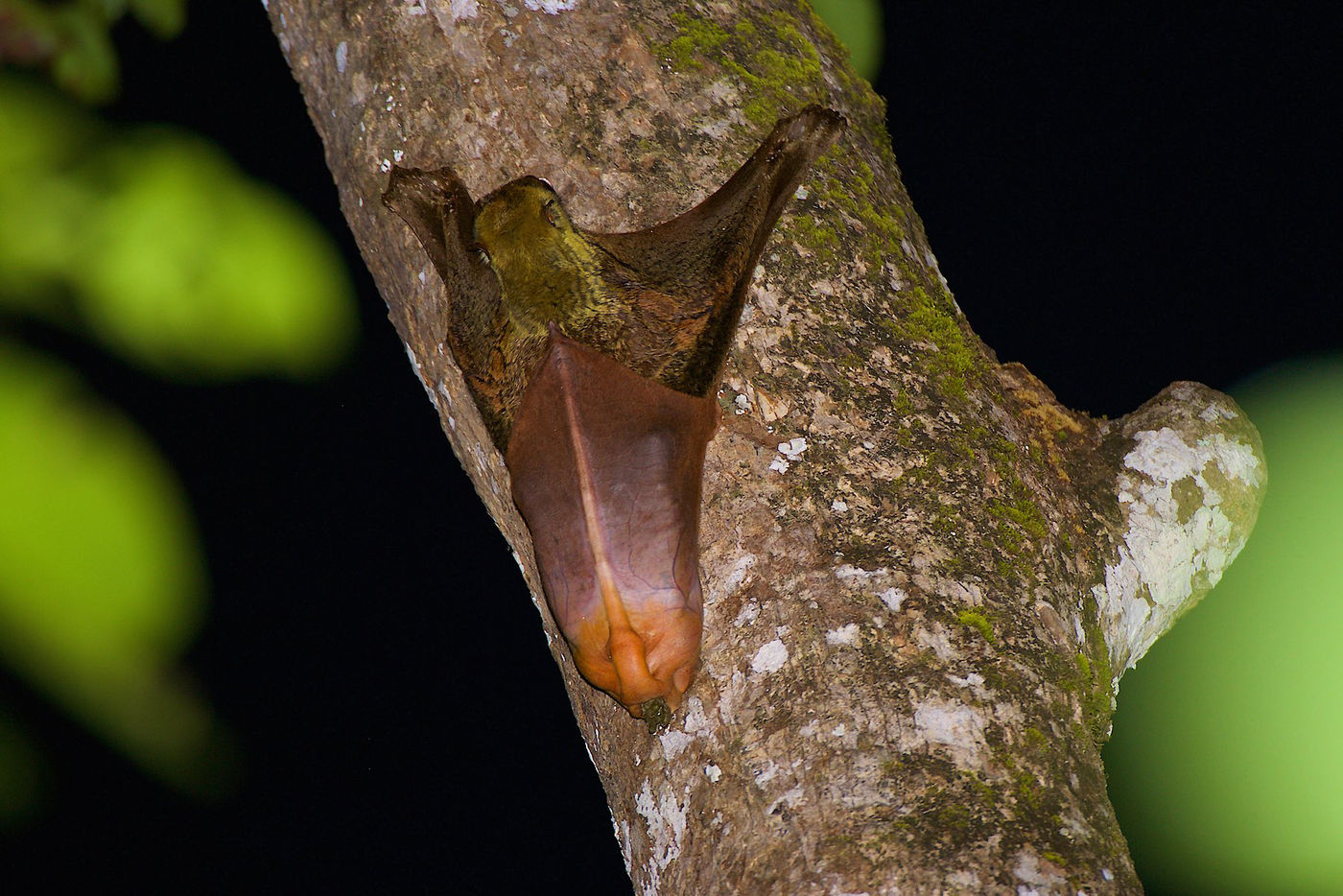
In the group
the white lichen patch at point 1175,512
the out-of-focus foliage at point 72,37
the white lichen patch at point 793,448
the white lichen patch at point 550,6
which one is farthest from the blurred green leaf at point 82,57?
the white lichen patch at point 1175,512

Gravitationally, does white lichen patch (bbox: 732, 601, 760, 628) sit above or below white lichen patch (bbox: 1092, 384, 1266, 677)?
below

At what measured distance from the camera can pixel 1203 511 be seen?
6.95 feet

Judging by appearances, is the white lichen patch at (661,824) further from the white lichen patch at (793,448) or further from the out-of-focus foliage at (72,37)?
the out-of-focus foliage at (72,37)

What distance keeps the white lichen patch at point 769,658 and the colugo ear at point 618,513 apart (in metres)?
0.11

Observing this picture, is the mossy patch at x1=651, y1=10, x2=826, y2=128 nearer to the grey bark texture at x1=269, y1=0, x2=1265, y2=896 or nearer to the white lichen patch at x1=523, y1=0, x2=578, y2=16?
the grey bark texture at x1=269, y1=0, x2=1265, y2=896

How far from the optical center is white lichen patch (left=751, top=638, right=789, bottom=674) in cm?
152

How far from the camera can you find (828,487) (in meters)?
1.65

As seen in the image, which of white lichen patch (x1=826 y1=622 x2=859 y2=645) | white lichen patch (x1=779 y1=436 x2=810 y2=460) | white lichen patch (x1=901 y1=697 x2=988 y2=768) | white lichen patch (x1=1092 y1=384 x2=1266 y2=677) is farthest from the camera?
white lichen patch (x1=1092 y1=384 x2=1266 y2=677)

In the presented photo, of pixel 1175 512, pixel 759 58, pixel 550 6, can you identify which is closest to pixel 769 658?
pixel 1175 512

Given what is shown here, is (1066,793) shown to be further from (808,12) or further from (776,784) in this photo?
(808,12)

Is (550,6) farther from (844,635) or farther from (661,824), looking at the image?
(661,824)

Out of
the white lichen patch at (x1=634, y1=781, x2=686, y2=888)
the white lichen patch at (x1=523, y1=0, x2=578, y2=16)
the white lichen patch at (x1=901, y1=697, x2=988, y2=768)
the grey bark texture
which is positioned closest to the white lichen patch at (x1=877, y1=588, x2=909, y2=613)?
the grey bark texture

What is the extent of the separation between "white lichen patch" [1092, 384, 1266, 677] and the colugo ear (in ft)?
2.85

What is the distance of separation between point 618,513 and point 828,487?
36cm
